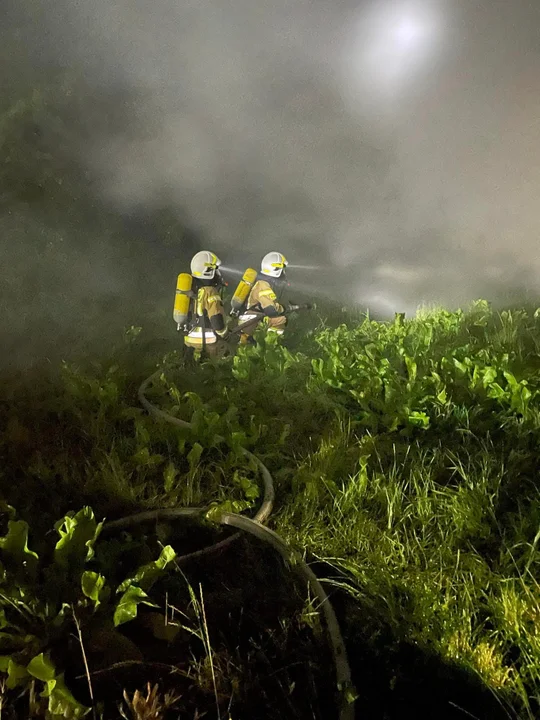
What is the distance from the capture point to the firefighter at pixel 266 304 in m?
3.21

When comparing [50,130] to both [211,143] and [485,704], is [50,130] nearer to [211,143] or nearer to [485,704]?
[211,143]

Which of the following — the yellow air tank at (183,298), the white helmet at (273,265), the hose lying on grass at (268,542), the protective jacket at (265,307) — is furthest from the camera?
the white helmet at (273,265)

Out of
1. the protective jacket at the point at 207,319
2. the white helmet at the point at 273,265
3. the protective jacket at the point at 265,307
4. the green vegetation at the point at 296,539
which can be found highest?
the white helmet at the point at 273,265

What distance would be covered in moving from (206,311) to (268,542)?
1.89 meters

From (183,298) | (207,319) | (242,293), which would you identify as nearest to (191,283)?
(183,298)

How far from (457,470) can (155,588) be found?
0.92m

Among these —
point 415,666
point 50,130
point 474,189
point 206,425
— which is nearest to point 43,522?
point 206,425

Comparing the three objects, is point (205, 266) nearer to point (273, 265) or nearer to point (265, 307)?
point (265, 307)

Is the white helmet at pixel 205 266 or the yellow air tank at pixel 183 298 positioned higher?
the white helmet at pixel 205 266

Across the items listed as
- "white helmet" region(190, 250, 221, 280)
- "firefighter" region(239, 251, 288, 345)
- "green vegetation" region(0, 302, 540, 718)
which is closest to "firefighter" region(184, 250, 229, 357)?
"white helmet" region(190, 250, 221, 280)

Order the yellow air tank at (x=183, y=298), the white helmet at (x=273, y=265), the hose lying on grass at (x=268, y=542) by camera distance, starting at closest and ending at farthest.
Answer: the hose lying on grass at (x=268, y=542)
the yellow air tank at (x=183, y=298)
the white helmet at (x=273, y=265)

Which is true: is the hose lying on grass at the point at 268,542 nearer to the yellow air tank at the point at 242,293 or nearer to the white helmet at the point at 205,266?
the white helmet at the point at 205,266

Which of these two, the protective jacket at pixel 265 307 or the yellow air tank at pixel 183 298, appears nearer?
the yellow air tank at pixel 183 298

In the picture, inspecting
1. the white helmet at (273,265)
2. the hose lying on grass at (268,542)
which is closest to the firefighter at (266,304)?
the white helmet at (273,265)
